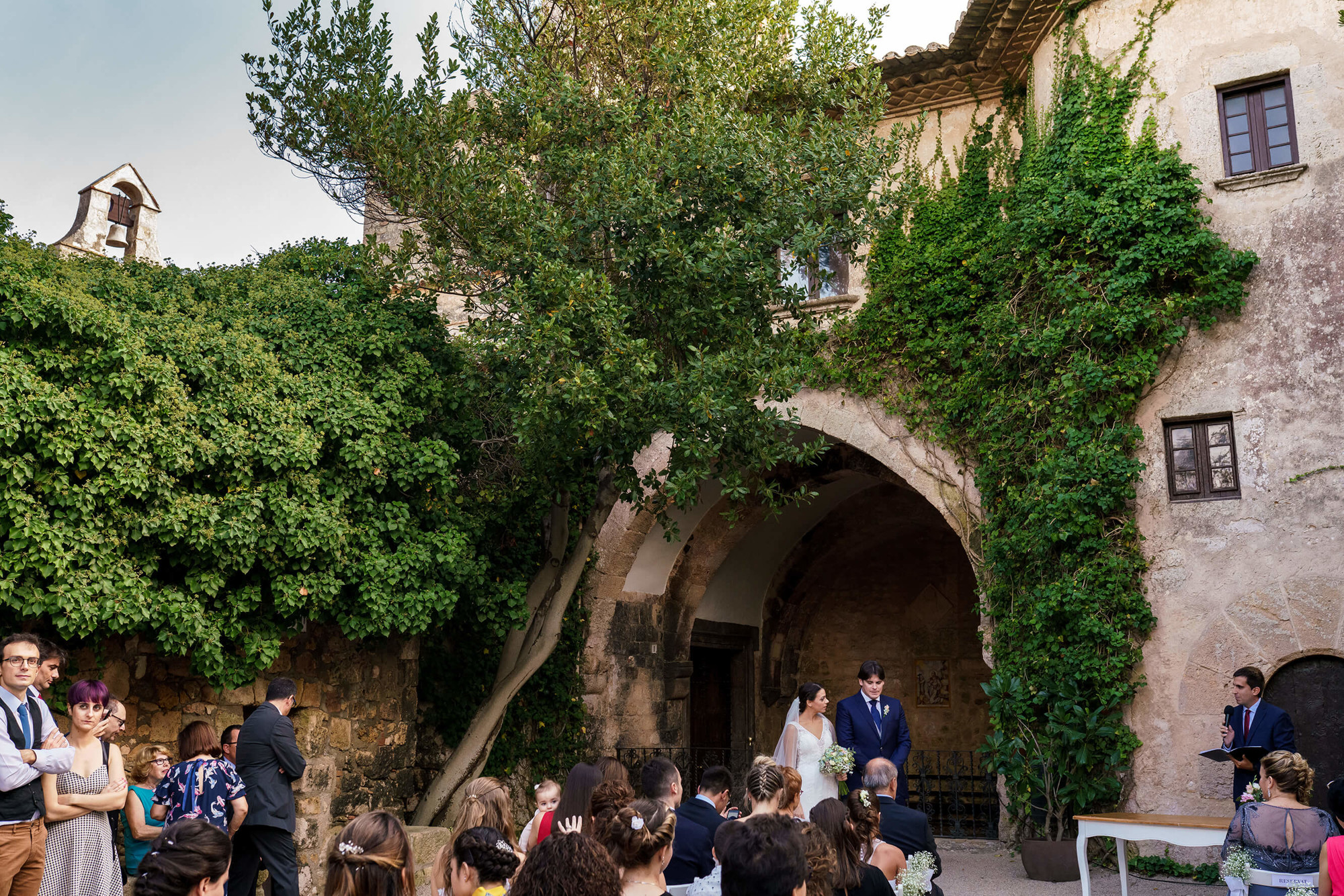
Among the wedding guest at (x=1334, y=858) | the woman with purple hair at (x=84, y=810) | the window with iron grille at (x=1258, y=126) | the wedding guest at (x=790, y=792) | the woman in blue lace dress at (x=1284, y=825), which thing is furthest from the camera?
the window with iron grille at (x=1258, y=126)

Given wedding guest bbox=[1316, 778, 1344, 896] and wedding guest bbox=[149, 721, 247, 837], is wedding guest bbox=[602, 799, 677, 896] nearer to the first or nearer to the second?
wedding guest bbox=[1316, 778, 1344, 896]

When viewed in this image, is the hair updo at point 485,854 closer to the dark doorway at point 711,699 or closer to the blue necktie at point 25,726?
the blue necktie at point 25,726

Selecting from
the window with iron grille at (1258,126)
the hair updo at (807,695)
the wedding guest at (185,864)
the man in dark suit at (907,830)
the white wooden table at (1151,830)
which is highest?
the window with iron grille at (1258,126)

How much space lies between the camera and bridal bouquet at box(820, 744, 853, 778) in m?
6.66

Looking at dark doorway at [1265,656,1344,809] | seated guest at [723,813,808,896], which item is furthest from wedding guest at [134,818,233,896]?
dark doorway at [1265,656,1344,809]

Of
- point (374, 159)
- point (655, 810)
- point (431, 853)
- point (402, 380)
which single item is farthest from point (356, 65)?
point (655, 810)

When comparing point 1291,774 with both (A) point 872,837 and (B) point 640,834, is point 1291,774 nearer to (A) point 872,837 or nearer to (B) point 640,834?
(A) point 872,837

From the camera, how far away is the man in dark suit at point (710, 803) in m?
4.74

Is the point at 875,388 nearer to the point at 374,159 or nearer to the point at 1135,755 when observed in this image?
the point at 1135,755

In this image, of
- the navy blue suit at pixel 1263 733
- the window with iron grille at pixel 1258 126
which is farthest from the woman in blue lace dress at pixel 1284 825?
the window with iron grille at pixel 1258 126

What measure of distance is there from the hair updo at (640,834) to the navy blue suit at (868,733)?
3.89 m

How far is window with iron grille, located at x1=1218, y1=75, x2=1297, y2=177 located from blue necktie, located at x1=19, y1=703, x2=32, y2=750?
9750 mm

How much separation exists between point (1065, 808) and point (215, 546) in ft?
22.9

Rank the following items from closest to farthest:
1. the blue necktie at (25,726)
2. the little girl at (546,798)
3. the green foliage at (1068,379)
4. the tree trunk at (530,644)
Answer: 1. the blue necktie at (25,726)
2. the little girl at (546,798)
3. the green foliage at (1068,379)
4. the tree trunk at (530,644)
